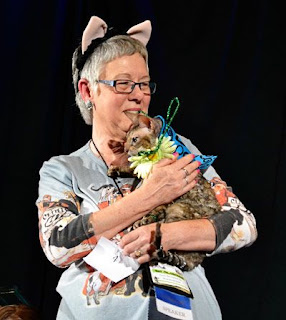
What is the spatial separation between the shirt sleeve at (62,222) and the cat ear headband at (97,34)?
45cm

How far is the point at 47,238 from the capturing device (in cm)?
173

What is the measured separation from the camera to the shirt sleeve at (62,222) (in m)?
1.68

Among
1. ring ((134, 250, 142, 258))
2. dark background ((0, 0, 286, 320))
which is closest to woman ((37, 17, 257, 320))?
ring ((134, 250, 142, 258))

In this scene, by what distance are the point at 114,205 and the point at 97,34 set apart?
71 cm

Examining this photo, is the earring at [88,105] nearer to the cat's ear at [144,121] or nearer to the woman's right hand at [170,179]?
the cat's ear at [144,121]

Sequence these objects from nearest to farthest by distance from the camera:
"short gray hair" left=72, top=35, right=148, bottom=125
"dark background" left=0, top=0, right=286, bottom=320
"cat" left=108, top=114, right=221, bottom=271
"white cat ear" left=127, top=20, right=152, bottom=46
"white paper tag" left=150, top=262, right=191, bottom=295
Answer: "white paper tag" left=150, top=262, right=191, bottom=295 → "cat" left=108, top=114, right=221, bottom=271 → "short gray hair" left=72, top=35, right=148, bottom=125 → "white cat ear" left=127, top=20, right=152, bottom=46 → "dark background" left=0, top=0, right=286, bottom=320

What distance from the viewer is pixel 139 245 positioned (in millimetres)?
1645

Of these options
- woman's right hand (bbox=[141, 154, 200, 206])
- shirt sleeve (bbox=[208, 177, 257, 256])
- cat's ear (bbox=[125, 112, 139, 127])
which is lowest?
shirt sleeve (bbox=[208, 177, 257, 256])

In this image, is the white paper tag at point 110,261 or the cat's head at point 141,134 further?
the cat's head at point 141,134

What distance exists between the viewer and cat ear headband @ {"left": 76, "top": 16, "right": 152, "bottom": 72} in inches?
80.1

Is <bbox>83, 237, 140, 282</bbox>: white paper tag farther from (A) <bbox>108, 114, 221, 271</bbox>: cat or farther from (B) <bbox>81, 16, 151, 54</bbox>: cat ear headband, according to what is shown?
(B) <bbox>81, 16, 151, 54</bbox>: cat ear headband

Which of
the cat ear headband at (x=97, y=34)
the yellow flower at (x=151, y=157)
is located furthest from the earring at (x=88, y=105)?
the yellow flower at (x=151, y=157)

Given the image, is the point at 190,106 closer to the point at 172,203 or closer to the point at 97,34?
the point at 97,34

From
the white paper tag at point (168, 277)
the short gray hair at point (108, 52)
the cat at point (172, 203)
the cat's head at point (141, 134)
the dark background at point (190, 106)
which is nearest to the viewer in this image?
the white paper tag at point (168, 277)
